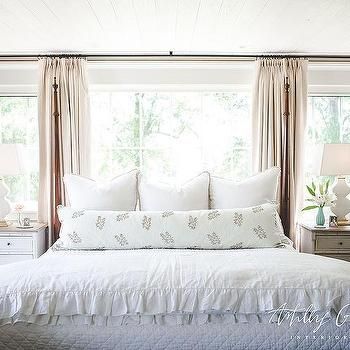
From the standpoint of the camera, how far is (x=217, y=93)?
13.9ft

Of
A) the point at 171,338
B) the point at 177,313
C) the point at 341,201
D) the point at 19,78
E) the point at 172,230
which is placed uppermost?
the point at 19,78

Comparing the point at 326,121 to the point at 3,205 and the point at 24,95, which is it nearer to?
the point at 24,95

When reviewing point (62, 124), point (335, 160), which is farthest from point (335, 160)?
point (62, 124)

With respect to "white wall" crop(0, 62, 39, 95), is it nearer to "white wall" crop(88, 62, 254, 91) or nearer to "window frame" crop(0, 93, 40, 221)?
"window frame" crop(0, 93, 40, 221)

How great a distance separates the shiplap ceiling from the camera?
108 inches

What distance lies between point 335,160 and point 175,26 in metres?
1.77

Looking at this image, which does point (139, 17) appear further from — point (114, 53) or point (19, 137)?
point (19, 137)

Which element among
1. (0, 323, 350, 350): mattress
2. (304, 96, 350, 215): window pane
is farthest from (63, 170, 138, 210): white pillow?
(304, 96, 350, 215): window pane

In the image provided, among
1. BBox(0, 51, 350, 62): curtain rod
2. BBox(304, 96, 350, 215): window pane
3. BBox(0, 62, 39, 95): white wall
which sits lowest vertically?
BBox(304, 96, 350, 215): window pane

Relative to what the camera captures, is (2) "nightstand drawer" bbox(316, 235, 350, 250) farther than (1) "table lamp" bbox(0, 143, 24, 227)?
No

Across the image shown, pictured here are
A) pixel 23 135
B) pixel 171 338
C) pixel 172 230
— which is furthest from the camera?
pixel 23 135

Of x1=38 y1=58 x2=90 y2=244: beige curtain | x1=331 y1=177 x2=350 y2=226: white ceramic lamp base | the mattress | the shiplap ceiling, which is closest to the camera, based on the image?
the mattress

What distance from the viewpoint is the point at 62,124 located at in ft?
12.8

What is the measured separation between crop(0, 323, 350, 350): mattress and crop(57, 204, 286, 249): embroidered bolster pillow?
1.08m
